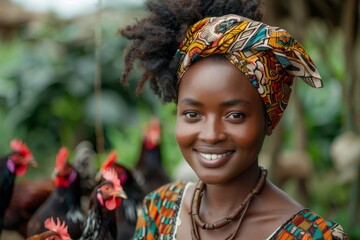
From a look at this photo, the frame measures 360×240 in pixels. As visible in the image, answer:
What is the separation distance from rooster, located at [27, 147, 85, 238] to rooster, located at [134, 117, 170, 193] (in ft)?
3.28

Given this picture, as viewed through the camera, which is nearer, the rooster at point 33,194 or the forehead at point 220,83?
the forehead at point 220,83

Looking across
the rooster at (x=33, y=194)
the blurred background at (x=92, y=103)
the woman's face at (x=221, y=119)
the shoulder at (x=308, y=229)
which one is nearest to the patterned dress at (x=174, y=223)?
the shoulder at (x=308, y=229)

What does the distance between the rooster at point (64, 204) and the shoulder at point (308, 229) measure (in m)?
1.47

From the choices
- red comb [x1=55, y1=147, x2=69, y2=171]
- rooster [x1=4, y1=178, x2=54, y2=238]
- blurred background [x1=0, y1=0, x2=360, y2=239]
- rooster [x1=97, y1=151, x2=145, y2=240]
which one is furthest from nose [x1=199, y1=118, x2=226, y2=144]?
blurred background [x1=0, y1=0, x2=360, y2=239]

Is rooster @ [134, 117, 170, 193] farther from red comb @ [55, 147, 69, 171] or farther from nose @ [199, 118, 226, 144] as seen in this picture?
nose @ [199, 118, 226, 144]

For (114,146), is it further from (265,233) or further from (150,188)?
(265,233)

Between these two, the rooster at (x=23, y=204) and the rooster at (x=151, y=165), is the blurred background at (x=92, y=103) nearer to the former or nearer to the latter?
the rooster at (x=151, y=165)

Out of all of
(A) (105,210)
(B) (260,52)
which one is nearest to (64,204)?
(A) (105,210)

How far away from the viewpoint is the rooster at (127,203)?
3.92 metres

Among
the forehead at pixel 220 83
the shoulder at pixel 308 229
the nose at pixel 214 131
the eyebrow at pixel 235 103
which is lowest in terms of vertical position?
the shoulder at pixel 308 229

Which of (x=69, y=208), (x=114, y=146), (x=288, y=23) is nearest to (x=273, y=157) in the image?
(x=288, y=23)

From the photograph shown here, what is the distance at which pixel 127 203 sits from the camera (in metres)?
4.13

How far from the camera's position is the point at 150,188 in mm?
5172

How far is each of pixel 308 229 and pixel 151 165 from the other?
10.3 feet
